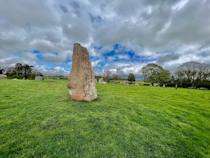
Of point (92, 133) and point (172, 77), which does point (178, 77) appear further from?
point (92, 133)

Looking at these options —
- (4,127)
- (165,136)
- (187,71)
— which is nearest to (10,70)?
(4,127)

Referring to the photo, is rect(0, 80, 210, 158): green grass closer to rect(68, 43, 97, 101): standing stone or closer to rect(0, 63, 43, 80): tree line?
rect(68, 43, 97, 101): standing stone

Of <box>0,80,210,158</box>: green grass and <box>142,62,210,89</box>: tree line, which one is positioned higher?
<box>142,62,210,89</box>: tree line

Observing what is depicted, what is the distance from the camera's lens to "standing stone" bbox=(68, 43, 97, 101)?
834 centimetres

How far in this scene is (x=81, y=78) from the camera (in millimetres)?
8312

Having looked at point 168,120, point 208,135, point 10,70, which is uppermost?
point 10,70

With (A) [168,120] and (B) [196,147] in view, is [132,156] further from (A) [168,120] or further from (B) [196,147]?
(A) [168,120]

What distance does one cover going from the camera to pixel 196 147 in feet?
18.0

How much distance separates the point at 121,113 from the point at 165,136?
7.25ft

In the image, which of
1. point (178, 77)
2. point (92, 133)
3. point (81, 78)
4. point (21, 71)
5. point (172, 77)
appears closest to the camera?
point (92, 133)

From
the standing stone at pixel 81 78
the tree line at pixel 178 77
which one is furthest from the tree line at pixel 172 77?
the standing stone at pixel 81 78

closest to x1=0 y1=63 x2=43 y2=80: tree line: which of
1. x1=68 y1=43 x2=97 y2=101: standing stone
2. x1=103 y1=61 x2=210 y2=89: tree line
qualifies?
x1=103 y1=61 x2=210 y2=89: tree line

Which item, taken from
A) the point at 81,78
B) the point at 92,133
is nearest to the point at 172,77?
the point at 81,78

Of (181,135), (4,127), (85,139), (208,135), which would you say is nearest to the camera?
(85,139)
